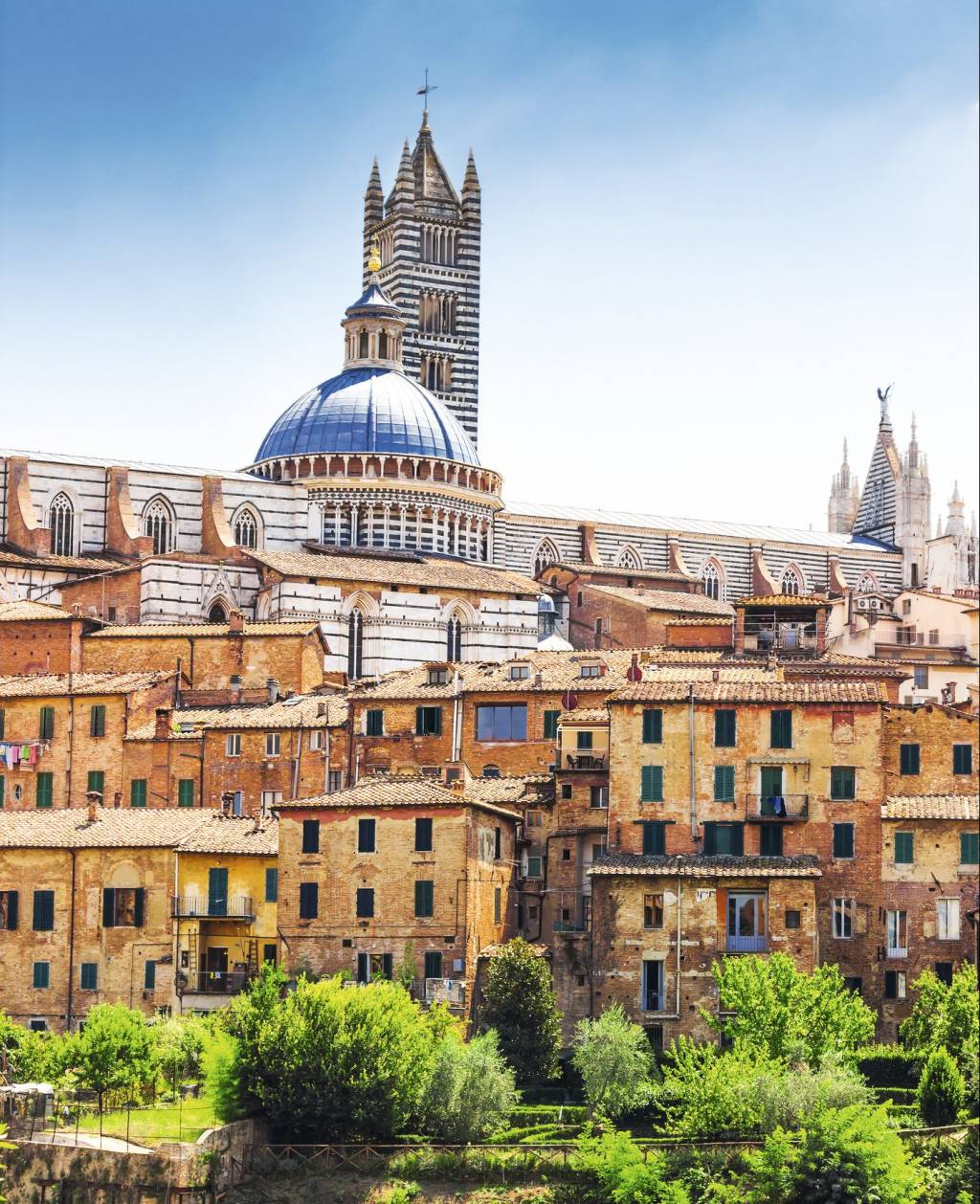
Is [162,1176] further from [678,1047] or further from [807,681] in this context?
[807,681]

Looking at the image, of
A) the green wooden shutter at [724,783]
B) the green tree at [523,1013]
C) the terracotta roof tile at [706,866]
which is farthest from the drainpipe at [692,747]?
the green tree at [523,1013]

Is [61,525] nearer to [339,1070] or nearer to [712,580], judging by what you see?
[712,580]

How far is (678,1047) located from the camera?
169 ft

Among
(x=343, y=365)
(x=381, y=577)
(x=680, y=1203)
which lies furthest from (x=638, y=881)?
(x=343, y=365)

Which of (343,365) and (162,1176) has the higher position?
(343,365)

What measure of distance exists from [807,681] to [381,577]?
27266mm

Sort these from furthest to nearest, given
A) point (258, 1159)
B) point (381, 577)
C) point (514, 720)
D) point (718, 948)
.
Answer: point (381, 577)
point (514, 720)
point (718, 948)
point (258, 1159)

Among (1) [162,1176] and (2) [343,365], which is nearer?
(1) [162,1176]

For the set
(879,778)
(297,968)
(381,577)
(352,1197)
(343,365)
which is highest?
(343,365)

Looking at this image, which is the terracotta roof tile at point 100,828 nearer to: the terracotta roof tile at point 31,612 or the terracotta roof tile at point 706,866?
the terracotta roof tile at point 706,866

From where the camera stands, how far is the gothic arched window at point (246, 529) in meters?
90.8

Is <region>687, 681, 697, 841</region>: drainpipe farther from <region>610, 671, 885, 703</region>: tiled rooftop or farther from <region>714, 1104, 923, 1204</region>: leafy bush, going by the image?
<region>714, 1104, 923, 1204</region>: leafy bush

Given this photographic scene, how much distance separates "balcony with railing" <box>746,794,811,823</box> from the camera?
55062 millimetres

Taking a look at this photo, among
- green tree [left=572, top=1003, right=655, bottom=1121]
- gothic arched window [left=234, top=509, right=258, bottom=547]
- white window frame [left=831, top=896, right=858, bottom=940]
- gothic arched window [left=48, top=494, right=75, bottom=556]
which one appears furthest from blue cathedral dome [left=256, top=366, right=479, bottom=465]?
green tree [left=572, top=1003, right=655, bottom=1121]
